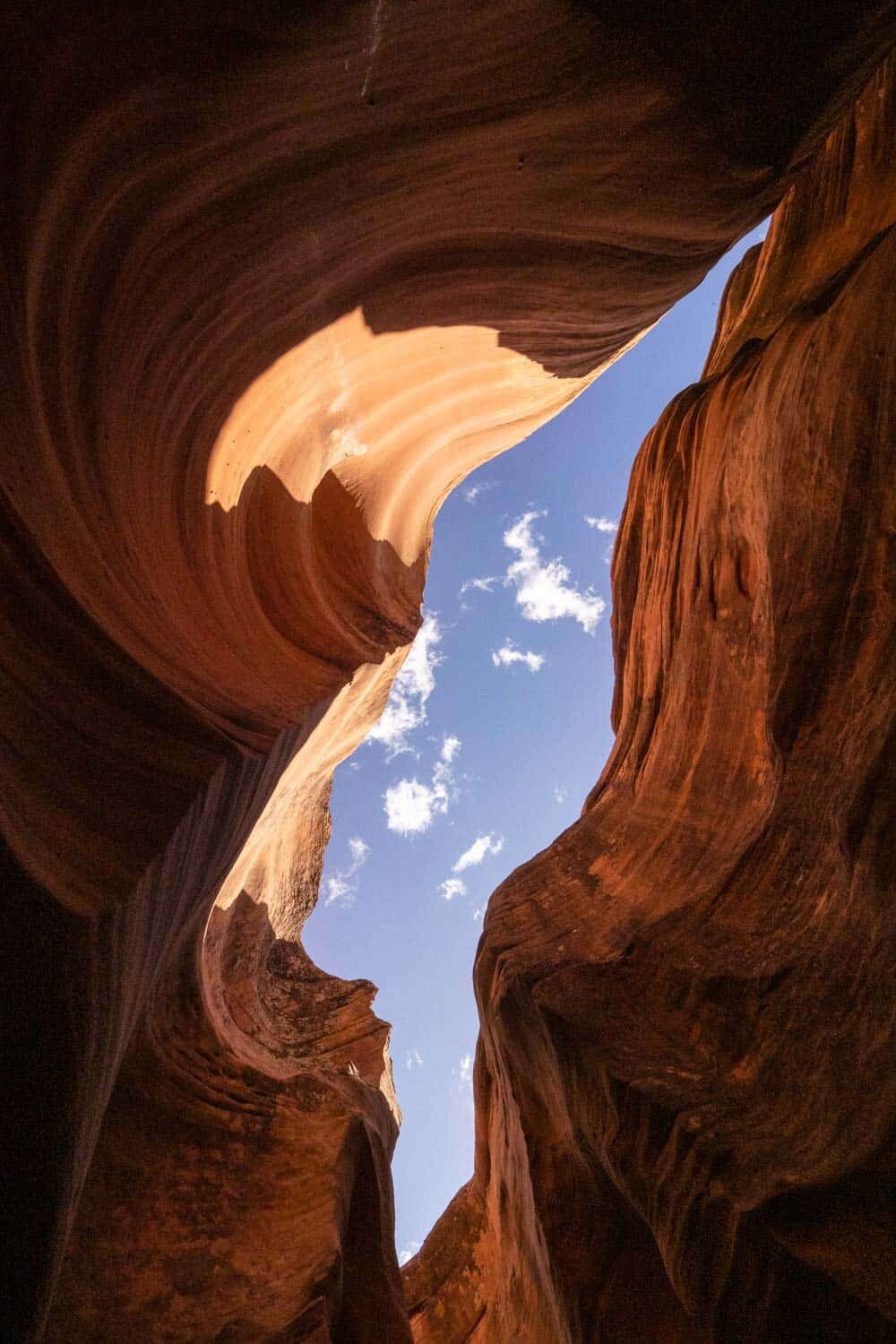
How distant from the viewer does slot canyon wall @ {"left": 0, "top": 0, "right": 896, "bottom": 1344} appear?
3.13 metres

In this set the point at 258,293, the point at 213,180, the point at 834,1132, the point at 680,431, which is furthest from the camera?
the point at 680,431

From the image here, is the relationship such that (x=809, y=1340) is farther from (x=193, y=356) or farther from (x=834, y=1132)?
(x=193, y=356)

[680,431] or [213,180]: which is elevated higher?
[680,431]

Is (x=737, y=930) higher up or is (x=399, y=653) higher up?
(x=399, y=653)

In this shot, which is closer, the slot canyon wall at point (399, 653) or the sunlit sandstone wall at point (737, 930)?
the slot canyon wall at point (399, 653)

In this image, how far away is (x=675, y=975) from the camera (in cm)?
486

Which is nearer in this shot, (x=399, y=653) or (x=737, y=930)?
(x=737, y=930)

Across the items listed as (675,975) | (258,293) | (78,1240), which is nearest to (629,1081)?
(675,975)

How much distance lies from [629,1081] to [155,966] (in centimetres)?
337

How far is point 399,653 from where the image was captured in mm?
8578

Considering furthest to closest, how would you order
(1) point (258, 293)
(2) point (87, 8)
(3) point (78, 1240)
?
(1) point (258, 293)
(3) point (78, 1240)
(2) point (87, 8)

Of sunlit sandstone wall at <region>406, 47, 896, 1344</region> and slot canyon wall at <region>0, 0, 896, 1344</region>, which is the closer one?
slot canyon wall at <region>0, 0, 896, 1344</region>

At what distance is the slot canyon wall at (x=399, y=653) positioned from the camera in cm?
313

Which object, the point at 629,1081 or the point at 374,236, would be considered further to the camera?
the point at 374,236
